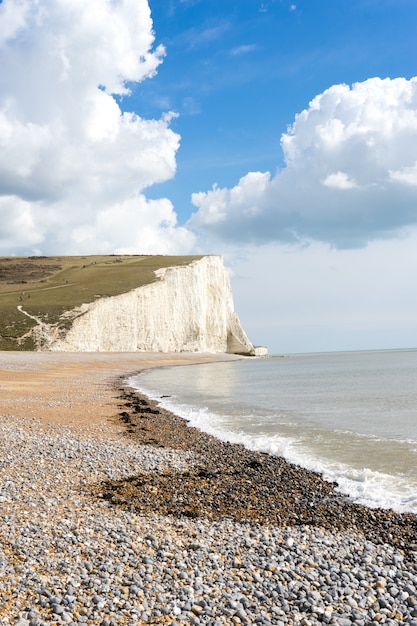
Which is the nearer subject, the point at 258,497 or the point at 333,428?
the point at 258,497

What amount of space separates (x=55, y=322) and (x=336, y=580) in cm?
7114

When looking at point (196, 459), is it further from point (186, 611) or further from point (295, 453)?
point (186, 611)

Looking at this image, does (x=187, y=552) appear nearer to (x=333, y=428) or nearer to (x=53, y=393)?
(x=333, y=428)

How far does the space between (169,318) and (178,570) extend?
85553mm

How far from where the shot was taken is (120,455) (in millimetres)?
12719

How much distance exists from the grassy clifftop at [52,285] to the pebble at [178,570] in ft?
208

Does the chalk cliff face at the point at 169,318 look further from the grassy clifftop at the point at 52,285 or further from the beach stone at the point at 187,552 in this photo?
the beach stone at the point at 187,552

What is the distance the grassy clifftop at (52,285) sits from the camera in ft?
234

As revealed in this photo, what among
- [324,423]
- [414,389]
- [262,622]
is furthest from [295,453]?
[414,389]

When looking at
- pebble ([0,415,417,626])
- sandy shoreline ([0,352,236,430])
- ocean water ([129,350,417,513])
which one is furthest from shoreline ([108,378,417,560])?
sandy shoreline ([0,352,236,430])

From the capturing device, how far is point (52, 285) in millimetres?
96562

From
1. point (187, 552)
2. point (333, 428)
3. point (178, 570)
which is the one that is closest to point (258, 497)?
point (187, 552)

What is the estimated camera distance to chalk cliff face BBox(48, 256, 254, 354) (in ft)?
251

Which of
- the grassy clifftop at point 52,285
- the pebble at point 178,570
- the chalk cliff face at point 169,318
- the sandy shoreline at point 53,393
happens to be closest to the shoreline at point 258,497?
the pebble at point 178,570
